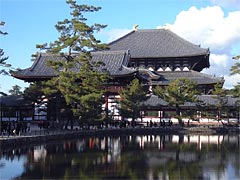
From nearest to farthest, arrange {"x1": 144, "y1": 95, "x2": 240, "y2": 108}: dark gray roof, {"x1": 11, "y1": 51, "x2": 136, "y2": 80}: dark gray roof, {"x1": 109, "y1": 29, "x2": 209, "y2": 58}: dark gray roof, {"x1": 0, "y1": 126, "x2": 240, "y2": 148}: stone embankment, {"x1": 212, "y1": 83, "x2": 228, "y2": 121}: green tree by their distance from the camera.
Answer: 1. {"x1": 0, "y1": 126, "x2": 240, "y2": 148}: stone embankment
2. {"x1": 11, "y1": 51, "x2": 136, "y2": 80}: dark gray roof
3. {"x1": 212, "y1": 83, "x2": 228, "y2": 121}: green tree
4. {"x1": 144, "y1": 95, "x2": 240, "y2": 108}: dark gray roof
5. {"x1": 109, "y1": 29, "x2": 209, "y2": 58}: dark gray roof

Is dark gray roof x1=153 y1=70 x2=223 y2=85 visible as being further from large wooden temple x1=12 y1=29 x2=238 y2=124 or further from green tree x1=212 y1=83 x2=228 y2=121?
green tree x1=212 y1=83 x2=228 y2=121

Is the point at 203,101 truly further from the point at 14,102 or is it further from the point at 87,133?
the point at 14,102

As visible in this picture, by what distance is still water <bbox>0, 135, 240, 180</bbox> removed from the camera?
16.8 metres

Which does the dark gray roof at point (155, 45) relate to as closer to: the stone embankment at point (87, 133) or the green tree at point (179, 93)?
the green tree at point (179, 93)

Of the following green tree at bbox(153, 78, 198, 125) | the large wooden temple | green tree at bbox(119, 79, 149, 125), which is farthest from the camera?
the large wooden temple

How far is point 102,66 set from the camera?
43.0 metres

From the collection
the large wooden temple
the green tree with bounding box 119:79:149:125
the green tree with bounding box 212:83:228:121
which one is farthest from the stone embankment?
the large wooden temple

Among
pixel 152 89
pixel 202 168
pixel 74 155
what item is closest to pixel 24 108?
pixel 152 89

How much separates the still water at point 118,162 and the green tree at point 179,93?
50.2ft

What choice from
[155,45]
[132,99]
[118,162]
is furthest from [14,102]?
[155,45]

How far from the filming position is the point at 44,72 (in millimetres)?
42719

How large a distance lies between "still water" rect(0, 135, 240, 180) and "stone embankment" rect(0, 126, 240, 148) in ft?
2.79

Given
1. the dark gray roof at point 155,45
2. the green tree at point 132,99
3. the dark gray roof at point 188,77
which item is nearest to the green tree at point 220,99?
the dark gray roof at point 188,77

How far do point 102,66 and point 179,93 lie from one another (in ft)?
29.0
